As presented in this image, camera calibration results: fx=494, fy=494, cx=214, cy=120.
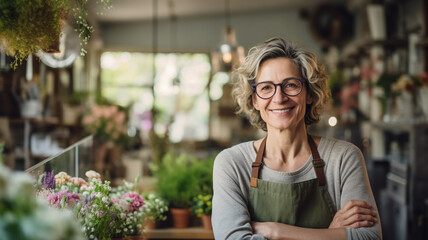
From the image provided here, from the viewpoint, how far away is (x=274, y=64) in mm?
1864

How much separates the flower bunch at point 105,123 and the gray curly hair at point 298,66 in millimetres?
3892

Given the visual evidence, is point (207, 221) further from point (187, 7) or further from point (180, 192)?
point (187, 7)

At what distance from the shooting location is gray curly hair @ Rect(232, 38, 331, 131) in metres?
1.86

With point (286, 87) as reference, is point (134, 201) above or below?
below

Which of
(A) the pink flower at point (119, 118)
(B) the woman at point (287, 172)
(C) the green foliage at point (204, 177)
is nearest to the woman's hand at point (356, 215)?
(B) the woman at point (287, 172)

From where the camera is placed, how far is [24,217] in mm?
771

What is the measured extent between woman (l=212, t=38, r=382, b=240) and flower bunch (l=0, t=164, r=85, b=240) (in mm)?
995

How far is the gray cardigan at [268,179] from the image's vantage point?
5.61 feet

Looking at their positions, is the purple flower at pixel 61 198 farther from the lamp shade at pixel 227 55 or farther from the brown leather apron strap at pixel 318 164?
the lamp shade at pixel 227 55

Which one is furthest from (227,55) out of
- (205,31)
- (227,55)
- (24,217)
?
Answer: (205,31)

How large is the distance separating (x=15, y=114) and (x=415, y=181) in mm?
3812

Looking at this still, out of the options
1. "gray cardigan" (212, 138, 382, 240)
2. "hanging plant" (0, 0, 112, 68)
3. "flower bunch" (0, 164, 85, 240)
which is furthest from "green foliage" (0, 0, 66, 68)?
"gray cardigan" (212, 138, 382, 240)

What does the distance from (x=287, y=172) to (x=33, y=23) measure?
1037 millimetres

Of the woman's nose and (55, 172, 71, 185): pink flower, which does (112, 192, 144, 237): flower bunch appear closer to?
(55, 172, 71, 185): pink flower
